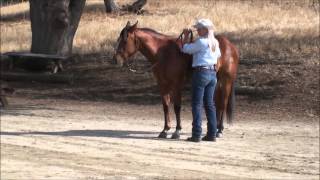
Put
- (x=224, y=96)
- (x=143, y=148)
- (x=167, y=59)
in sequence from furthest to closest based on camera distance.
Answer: (x=224, y=96) → (x=167, y=59) → (x=143, y=148)

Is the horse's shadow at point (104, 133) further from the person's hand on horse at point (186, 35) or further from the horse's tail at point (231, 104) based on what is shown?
the person's hand on horse at point (186, 35)

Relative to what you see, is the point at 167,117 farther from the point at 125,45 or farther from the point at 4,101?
the point at 4,101

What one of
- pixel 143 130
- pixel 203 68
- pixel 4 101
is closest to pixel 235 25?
pixel 4 101

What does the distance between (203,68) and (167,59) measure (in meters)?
0.96

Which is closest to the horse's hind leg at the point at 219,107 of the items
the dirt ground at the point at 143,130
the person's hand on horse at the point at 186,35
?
the dirt ground at the point at 143,130

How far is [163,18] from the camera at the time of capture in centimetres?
2994

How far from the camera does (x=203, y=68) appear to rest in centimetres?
1308

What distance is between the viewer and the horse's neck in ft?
45.5

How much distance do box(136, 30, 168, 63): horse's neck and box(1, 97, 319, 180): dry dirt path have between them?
5.10 ft

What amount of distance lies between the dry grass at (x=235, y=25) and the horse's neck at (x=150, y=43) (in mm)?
9817

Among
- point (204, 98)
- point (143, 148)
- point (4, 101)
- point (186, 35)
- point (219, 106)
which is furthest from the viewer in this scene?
point (4, 101)

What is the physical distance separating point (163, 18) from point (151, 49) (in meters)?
16.2

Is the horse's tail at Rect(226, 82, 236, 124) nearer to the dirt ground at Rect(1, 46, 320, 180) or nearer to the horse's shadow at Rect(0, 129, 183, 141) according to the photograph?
the dirt ground at Rect(1, 46, 320, 180)

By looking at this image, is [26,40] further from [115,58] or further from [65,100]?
[115,58]
